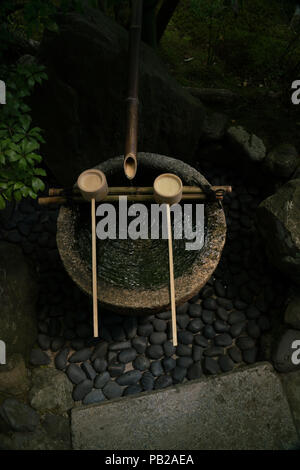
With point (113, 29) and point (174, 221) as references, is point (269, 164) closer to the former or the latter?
point (174, 221)

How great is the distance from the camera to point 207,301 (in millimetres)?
2947

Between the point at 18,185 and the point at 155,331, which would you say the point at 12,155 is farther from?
the point at 155,331

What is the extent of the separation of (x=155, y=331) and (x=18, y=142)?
1.73 metres

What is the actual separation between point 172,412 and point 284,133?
106 inches

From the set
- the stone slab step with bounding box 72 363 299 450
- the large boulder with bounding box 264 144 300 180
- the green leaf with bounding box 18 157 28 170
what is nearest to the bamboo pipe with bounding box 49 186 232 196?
the green leaf with bounding box 18 157 28 170

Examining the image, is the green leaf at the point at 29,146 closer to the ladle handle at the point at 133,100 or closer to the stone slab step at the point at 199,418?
the ladle handle at the point at 133,100

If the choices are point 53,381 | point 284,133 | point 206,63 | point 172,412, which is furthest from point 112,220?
point 206,63

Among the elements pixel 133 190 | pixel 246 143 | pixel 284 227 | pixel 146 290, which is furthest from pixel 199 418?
pixel 246 143

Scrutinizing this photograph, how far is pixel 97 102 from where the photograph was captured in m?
2.92

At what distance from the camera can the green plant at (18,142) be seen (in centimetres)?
205

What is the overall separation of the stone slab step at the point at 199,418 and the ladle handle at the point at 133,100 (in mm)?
1550

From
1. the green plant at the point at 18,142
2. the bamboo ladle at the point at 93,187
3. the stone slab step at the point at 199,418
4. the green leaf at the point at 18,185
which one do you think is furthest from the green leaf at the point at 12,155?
the stone slab step at the point at 199,418

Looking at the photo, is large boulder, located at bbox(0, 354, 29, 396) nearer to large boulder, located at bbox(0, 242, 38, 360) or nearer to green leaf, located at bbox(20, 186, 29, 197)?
large boulder, located at bbox(0, 242, 38, 360)

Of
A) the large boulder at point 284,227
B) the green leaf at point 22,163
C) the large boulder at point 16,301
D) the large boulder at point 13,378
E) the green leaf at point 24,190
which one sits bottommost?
the large boulder at point 13,378
